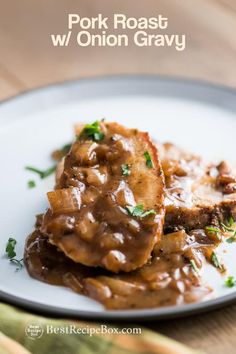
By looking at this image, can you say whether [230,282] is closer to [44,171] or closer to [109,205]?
[109,205]

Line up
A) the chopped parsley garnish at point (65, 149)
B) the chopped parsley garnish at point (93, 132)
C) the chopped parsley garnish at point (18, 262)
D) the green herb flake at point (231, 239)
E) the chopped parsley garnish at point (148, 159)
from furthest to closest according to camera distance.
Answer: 1. the chopped parsley garnish at point (65, 149)
2. the chopped parsley garnish at point (93, 132)
3. the chopped parsley garnish at point (148, 159)
4. the green herb flake at point (231, 239)
5. the chopped parsley garnish at point (18, 262)

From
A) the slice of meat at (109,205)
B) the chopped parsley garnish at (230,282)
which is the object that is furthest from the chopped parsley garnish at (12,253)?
the chopped parsley garnish at (230,282)

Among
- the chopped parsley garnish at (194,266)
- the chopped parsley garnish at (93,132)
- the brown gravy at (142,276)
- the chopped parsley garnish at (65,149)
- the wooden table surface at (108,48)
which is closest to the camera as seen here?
the brown gravy at (142,276)

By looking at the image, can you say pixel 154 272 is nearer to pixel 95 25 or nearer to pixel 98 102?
pixel 98 102

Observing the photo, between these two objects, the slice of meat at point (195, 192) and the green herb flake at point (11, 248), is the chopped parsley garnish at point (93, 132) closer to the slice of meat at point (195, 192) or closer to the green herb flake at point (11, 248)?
the slice of meat at point (195, 192)

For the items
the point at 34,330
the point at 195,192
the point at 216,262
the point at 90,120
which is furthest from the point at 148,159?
the point at 90,120

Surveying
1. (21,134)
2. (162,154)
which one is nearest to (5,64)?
(21,134)
